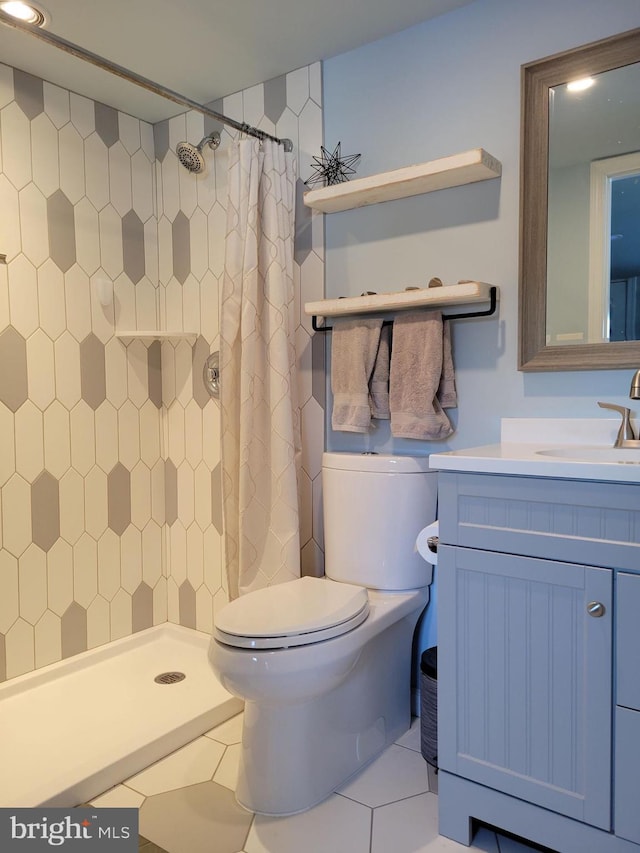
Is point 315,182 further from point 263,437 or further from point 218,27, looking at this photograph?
point 263,437

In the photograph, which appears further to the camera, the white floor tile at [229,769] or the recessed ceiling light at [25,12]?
the white floor tile at [229,769]

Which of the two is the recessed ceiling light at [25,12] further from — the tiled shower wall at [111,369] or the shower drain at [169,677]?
the shower drain at [169,677]

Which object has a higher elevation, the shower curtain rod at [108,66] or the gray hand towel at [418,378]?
the shower curtain rod at [108,66]

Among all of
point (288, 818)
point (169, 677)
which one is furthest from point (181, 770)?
point (169, 677)

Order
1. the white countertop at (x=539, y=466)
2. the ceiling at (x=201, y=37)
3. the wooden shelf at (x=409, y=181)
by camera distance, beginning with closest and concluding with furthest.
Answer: the white countertop at (x=539, y=466) < the wooden shelf at (x=409, y=181) < the ceiling at (x=201, y=37)

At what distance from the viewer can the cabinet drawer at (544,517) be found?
1.31 m

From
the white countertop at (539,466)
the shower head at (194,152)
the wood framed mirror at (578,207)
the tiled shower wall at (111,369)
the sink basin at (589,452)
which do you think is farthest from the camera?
the shower head at (194,152)

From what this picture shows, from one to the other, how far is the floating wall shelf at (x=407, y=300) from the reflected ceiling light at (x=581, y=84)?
0.57 metres

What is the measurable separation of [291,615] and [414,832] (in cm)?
59

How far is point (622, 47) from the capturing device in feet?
5.70

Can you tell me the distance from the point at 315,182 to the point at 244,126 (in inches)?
12.0

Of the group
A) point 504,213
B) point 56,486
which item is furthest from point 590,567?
point 56,486

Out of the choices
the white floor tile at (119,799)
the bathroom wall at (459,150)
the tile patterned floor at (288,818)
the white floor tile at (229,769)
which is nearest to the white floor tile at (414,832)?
the tile patterned floor at (288,818)

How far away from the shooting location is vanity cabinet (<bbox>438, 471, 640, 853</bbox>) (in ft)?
4.35
